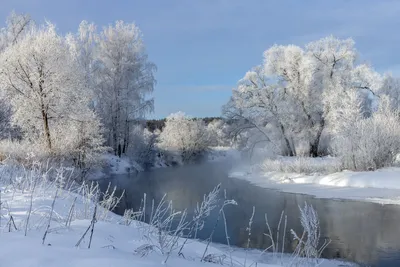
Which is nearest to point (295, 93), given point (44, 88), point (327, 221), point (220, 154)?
point (44, 88)

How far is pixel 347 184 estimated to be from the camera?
17984 millimetres

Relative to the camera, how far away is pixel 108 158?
30641 millimetres

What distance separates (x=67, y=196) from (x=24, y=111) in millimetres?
13889

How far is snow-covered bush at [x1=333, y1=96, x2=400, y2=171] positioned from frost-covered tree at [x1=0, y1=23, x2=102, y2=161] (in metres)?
13.9

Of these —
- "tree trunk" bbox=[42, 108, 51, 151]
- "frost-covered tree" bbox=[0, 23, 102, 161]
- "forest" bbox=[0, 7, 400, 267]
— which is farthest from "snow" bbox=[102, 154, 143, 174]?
"tree trunk" bbox=[42, 108, 51, 151]

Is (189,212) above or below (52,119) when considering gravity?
below

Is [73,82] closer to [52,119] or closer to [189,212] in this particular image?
[52,119]

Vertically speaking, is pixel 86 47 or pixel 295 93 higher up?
pixel 86 47

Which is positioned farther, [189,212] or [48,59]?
[48,59]

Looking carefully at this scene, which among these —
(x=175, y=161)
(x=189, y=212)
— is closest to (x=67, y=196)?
(x=189, y=212)

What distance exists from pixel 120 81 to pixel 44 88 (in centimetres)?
1261

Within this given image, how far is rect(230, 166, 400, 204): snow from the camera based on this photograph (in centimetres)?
1524

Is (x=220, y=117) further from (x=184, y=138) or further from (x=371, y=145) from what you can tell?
(x=184, y=138)

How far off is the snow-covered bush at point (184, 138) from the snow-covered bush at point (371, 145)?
26.9 metres
